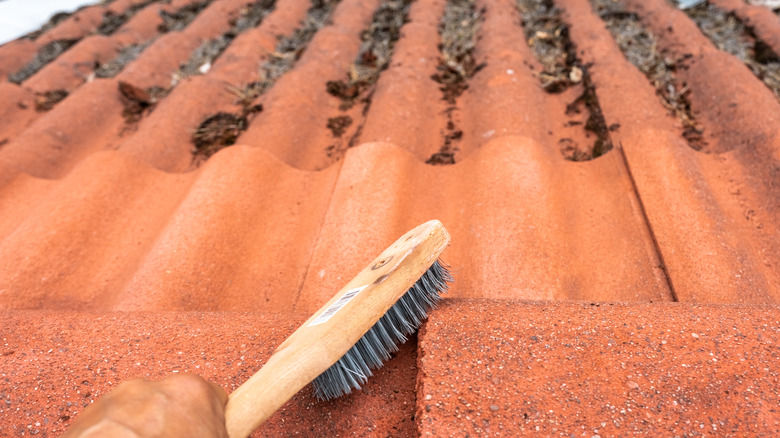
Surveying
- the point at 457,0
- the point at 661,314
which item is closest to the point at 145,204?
the point at 661,314

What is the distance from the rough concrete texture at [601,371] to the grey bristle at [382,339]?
6 centimetres

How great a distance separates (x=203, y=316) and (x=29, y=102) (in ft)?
10.9

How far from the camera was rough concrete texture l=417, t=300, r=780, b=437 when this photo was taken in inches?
37.7

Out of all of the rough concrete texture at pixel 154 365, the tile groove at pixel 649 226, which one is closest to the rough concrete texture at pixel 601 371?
the rough concrete texture at pixel 154 365

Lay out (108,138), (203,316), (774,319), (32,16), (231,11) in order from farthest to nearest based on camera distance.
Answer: (32,16)
(231,11)
(108,138)
(203,316)
(774,319)

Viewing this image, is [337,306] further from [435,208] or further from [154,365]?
[435,208]

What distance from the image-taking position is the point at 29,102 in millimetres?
3578

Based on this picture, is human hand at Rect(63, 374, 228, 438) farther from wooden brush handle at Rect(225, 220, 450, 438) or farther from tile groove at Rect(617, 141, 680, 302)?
tile groove at Rect(617, 141, 680, 302)

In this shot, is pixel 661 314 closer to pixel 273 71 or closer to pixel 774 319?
pixel 774 319

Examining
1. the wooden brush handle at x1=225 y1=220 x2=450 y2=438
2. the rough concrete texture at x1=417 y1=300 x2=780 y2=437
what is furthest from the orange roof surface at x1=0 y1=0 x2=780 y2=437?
the wooden brush handle at x1=225 y1=220 x2=450 y2=438

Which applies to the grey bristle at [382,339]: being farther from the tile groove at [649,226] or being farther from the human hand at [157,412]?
the tile groove at [649,226]

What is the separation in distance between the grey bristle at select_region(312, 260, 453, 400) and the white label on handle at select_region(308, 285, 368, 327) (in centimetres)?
11

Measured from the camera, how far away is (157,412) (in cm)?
87

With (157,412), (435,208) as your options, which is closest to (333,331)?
(157,412)
